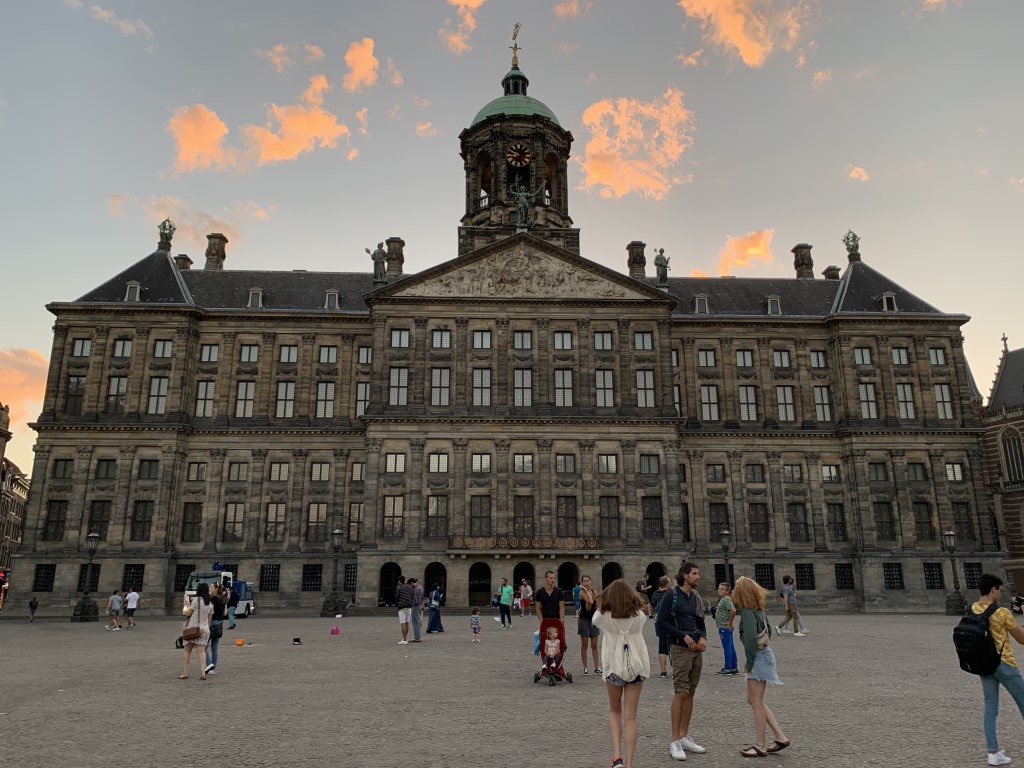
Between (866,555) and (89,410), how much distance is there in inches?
2134

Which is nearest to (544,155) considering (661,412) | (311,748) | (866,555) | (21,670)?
(661,412)

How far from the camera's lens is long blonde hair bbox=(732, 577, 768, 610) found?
9953mm

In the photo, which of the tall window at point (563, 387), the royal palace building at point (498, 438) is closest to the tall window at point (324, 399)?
the royal palace building at point (498, 438)

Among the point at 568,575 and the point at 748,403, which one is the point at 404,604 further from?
the point at 748,403

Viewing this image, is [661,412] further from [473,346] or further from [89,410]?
[89,410]

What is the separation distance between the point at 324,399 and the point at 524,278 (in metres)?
16.8

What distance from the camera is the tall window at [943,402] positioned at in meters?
54.0

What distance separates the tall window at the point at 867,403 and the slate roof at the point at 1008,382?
786 inches

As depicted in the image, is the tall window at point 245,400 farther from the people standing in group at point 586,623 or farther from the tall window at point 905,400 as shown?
the tall window at point 905,400

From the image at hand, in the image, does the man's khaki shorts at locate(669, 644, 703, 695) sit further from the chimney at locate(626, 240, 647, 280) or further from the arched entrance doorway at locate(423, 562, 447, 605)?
the chimney at locate(626, 240, 647, 280)

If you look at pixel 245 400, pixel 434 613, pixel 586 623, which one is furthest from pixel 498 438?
pixel 586 623

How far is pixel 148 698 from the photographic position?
1404 cm

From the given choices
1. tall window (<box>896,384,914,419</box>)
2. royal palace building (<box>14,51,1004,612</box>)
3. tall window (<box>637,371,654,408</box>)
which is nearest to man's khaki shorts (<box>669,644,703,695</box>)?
royal palace building (<box>14,51,1004,612</box>)

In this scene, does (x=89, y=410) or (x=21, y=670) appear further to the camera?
(x=89, y=410)
